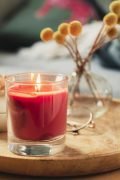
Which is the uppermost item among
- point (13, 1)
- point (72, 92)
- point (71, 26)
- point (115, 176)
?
point (13, 1)

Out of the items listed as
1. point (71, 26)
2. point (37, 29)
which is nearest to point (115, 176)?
point (71, 26)

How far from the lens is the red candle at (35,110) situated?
2.60 ft

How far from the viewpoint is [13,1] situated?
224 cm

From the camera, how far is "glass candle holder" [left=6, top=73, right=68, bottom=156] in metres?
0.79

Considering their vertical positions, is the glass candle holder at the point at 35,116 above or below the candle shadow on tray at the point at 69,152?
above

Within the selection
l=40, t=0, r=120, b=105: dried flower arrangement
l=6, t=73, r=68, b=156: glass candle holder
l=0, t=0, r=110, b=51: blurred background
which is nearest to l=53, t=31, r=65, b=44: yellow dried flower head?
l=40, t=0, r=120, b=105: dried flower arrangement

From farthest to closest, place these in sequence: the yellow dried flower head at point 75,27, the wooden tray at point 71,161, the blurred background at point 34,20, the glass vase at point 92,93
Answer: the blurred background at point 34,20 < the glass vase at point 92,93 < the yellow dried flower head at point 75,27 < the wooden tray at point 71,161

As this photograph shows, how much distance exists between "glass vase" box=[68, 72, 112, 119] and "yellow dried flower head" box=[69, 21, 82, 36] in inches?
7.1

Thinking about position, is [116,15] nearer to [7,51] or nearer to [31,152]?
[31,152]

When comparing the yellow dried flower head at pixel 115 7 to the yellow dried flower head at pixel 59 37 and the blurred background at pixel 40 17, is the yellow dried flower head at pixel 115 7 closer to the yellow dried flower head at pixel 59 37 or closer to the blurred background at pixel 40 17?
the yellow dried flower head at pixel 59 37

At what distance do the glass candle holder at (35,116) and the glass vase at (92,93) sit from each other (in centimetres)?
31

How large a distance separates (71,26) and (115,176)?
33 centimetres

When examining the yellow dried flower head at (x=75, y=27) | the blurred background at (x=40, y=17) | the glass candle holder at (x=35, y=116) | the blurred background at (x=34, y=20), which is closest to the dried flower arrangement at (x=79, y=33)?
the yellow dried flower head at (x=75, y=27)

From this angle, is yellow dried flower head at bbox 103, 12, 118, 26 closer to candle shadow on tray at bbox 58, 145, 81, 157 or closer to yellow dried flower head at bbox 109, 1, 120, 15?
yellow dried flower head at bbox 109, 1, 120, 15
